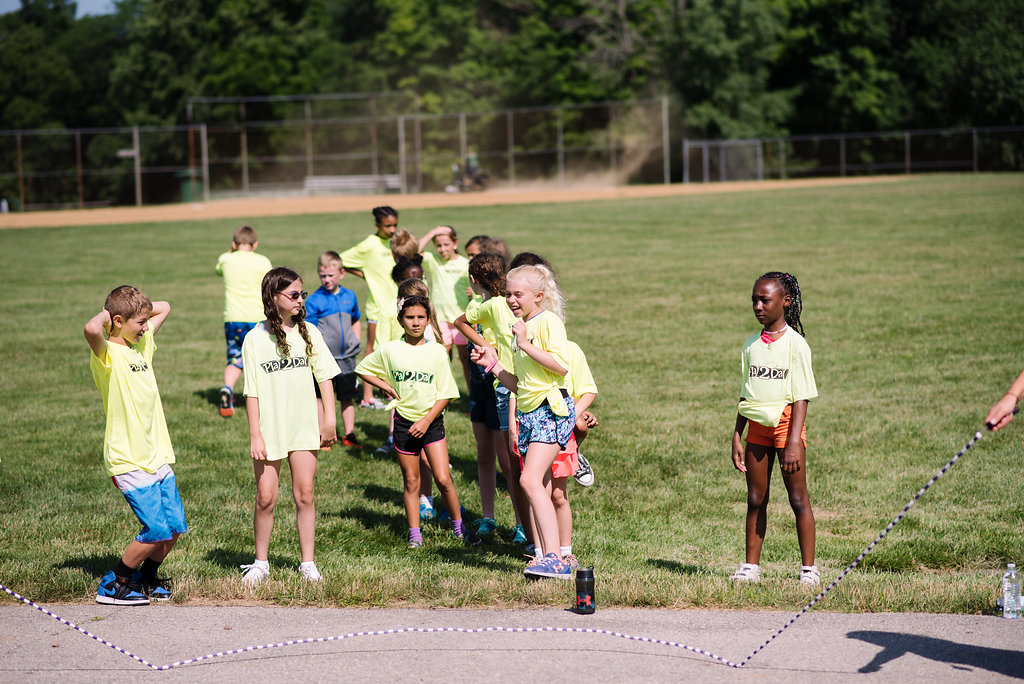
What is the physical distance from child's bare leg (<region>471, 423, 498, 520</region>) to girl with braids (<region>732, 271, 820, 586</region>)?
6.26ft

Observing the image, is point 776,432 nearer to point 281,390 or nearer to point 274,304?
point 281,390

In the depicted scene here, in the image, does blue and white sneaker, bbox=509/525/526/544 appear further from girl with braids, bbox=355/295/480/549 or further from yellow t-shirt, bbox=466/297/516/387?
yellow t-shirt, bbox=466/297/516/387

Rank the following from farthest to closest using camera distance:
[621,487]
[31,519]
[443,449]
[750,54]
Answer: [750,54] → [621,487] → [31,519] → [443,449]

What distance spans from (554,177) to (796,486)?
45.6 meters

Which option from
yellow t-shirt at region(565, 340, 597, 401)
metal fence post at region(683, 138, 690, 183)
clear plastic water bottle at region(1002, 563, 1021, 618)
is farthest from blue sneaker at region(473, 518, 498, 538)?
metal fence post at region(683, 138, 690, 183)

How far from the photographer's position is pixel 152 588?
569 cm

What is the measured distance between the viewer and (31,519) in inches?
290

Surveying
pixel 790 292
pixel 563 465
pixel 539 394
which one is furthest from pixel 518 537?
pixel 790 292

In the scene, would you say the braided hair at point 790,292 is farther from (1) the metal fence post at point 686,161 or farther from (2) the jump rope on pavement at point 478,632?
(1) the metal fence post at point 686,161

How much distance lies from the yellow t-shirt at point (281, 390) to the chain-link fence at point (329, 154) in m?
41.8

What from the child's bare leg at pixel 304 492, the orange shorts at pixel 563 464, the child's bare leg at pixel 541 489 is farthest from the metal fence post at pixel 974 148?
the child's bare leg at pixel 304 492

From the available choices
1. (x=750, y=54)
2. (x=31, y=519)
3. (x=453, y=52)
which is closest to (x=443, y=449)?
(x=31, y=519)

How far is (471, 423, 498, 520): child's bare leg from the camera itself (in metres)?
7.09

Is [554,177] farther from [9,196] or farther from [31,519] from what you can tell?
[31,519]
